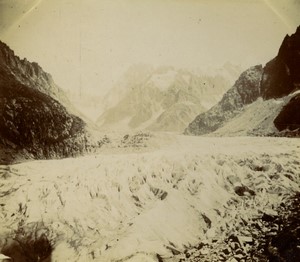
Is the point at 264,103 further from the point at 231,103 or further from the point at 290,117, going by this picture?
the point at 290,117

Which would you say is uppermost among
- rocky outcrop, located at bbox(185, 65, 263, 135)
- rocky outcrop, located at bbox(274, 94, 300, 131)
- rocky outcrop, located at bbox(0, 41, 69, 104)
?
rocky outcrop, located at bbox(0, 41, 69, 104)

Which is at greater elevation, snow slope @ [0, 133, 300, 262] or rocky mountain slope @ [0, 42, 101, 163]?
rocky mountain slope @ [0, 42, 101, 163]

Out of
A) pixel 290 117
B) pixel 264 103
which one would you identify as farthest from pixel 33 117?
pixel 290 117

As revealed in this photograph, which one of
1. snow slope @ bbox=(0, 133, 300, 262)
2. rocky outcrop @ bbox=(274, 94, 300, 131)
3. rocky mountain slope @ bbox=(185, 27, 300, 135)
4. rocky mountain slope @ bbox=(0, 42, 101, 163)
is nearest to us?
snow slope @ bbox=(0, 133, 300, 262)

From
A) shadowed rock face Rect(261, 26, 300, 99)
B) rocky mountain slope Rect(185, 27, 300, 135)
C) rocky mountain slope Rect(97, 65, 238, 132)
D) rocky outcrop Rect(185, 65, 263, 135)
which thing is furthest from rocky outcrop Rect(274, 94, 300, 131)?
rocky mountain slope Rect(97, 65, 238, 132)

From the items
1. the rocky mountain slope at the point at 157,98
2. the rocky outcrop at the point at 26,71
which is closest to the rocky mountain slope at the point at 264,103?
the rocky mountain slope at the point at 157,98

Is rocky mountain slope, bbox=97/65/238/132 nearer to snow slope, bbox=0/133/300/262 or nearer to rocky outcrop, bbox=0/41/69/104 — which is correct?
snow slope, bbox=0/133/300/262

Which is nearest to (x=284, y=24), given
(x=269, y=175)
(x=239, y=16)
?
(x=239, y=16)

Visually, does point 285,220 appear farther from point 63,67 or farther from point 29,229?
point 63,67
